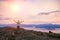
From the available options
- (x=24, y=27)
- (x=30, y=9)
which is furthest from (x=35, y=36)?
(x=30, y=9)

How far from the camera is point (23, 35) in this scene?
2719 mm

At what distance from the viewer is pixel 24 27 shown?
2807 millimetres

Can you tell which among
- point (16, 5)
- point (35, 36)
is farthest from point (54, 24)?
point (16, 5)

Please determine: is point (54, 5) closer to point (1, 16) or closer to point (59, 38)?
point (59, 38)

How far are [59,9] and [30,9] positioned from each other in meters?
0.48

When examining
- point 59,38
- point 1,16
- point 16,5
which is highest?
point 16,5

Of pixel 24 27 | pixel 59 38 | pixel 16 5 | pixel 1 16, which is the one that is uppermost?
pixel 16 5

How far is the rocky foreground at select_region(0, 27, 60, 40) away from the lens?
8.84ft

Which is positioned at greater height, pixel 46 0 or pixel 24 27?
pixel 46 0

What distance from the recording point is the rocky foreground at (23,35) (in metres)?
2.70

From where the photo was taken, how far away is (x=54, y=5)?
2844 millimetres

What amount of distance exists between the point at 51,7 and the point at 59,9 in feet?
0.44

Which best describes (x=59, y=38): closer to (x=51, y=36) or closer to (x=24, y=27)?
(x=51, y=36)

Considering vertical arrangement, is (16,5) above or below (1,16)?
above
